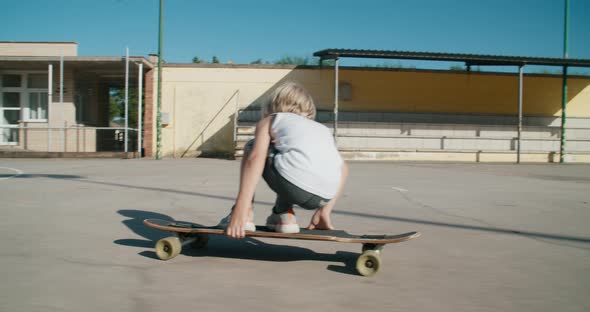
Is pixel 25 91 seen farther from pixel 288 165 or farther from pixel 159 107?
pixel 288 165

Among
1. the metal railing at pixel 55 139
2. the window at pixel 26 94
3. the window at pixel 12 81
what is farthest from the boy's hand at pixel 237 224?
the window at pixel 12 81

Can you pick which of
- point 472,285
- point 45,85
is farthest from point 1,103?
point 472,285

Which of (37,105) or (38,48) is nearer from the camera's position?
(37,105)

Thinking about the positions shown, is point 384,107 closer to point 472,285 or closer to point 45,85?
point 45,85

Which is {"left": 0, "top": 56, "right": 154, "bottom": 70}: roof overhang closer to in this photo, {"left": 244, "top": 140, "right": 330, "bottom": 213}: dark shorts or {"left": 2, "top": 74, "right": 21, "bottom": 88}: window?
{"left": 2, "top": 74, "right": 21, "bottom": 88}: window

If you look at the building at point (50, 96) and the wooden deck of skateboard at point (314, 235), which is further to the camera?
the building at point (50, 96)

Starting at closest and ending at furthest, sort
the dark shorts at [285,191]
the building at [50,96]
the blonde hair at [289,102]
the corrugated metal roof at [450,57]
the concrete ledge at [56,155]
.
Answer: the dark shorts at [285,191] < the blonde hair at [289,102] < the corrugated metal roof at [450,57] < the concrete ledge at [56,155] < the building at [50,96]

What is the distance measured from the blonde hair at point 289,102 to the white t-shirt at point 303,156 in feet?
0.40

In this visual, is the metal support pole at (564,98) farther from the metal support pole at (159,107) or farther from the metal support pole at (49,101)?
the metal support pole at (49,101)

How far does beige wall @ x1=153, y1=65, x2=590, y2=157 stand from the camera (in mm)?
20688

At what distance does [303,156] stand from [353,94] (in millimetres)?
18731

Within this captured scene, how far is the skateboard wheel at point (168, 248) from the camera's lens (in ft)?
11.0

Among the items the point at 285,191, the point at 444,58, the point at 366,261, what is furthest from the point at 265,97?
the point at 366,261

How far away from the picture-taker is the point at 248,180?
302cm
